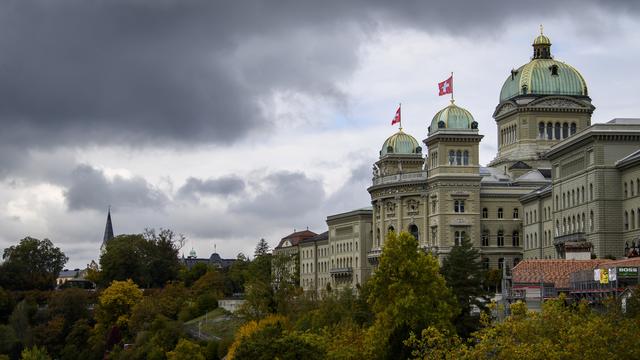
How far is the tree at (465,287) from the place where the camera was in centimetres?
10588

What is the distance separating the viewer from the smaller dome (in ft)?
648

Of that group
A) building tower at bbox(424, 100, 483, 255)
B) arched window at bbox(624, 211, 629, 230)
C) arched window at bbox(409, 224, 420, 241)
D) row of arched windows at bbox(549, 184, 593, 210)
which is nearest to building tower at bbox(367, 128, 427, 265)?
arched window at bbox(409, 224, 420, 241)

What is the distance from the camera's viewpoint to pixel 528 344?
66875 mm

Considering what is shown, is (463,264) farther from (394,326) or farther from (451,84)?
(451,84)

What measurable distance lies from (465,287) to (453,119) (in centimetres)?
6321

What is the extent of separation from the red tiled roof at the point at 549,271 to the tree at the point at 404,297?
6540 millimetres

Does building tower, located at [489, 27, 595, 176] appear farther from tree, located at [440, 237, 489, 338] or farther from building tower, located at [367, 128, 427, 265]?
tree, located at [440, 237, 489, 338]

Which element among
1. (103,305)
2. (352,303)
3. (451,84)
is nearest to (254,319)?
(352,303)

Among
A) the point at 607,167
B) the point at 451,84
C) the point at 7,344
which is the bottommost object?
the point at 7,344

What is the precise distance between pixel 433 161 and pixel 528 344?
10871cm

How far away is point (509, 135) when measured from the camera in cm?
18625

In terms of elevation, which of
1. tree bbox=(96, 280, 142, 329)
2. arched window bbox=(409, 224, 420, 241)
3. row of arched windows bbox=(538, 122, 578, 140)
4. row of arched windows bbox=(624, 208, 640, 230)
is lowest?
tree bbox=(96, 280, 142, 329)

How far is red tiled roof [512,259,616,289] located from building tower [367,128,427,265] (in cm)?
7145

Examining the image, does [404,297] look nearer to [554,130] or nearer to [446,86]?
[446,86]
